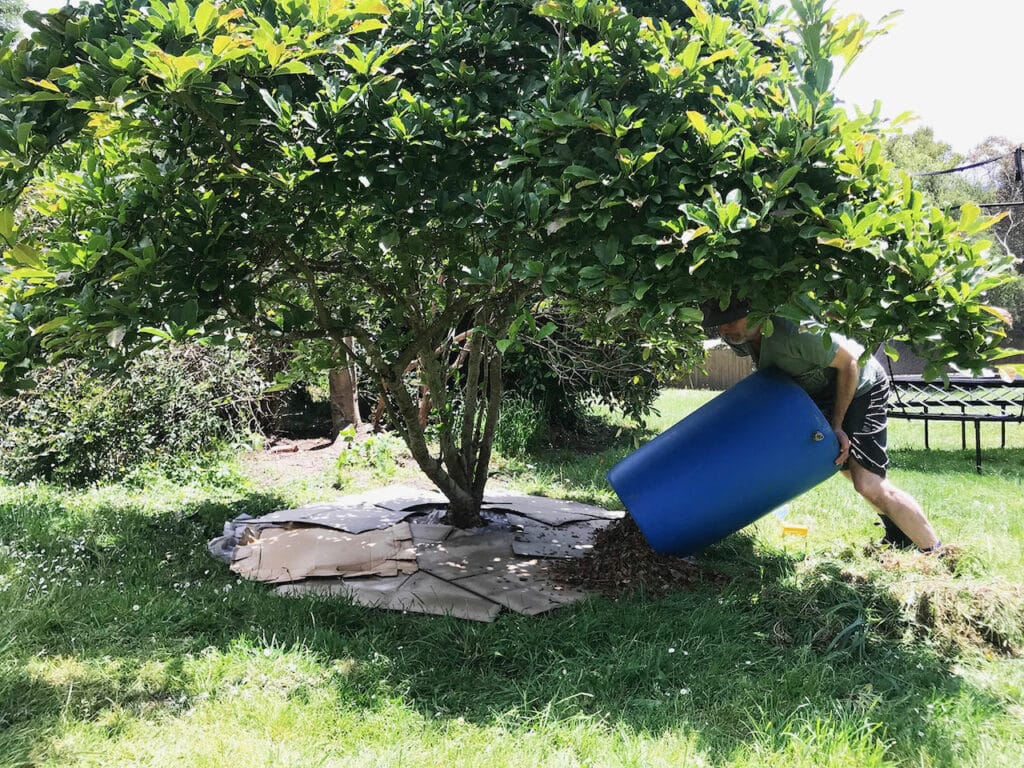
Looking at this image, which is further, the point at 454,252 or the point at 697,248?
the point at 454,252

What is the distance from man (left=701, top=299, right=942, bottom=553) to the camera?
316 centimetres

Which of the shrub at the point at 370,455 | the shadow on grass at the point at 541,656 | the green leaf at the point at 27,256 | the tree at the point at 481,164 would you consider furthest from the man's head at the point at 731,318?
the shrub at the point at 370,455

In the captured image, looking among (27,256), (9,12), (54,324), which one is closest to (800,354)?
(54,324)

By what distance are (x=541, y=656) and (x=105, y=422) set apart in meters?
4.23

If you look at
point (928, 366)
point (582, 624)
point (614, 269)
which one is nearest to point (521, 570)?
point (582, 624)

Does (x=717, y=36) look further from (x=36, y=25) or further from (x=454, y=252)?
(x=36, y=25)

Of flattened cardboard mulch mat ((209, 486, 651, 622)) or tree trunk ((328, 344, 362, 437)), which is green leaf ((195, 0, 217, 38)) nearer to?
flattened cardboard mulch mat ((209, 486, 651, 622))

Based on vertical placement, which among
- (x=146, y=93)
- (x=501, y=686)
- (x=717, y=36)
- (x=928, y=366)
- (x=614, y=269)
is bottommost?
(x=501, y=686)

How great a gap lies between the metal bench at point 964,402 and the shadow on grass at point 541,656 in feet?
13.5

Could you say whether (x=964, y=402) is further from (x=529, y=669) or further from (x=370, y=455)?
(x=529, y=669)

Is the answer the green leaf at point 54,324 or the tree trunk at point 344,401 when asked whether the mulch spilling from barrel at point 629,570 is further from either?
the tree trunk at point 344,401

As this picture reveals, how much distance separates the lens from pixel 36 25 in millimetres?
2230

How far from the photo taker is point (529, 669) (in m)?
2.50

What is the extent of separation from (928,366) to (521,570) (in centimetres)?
206
